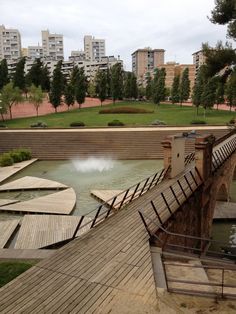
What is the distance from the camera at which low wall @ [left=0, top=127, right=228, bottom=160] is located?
33906 mm

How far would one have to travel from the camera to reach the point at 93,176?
83.9 ft

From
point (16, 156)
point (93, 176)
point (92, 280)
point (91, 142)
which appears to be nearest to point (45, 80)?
point (91, 142)

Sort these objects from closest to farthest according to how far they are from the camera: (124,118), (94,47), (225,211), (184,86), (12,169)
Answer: (225,211), (12,169), (124,118), (184,86), (94,47)

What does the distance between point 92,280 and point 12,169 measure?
22.9 m

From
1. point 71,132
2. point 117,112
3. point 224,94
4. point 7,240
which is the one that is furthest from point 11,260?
point 224,94

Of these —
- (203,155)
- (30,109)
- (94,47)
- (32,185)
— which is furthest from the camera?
(94,47)

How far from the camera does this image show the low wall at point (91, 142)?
33.9 metres

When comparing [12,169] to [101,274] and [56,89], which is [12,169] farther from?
[56,89]

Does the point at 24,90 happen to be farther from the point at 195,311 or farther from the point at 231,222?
the point at 195,311

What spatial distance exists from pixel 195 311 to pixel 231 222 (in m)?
13.7

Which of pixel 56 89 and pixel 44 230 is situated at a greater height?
pixel 56 89

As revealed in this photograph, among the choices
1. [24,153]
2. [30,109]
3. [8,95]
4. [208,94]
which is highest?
[8,95]

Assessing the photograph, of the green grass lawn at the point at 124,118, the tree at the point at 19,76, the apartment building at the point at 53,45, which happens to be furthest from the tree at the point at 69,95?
the apartment building at the point at 53,45

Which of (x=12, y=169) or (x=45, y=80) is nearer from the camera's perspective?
(x=12, y=169)
